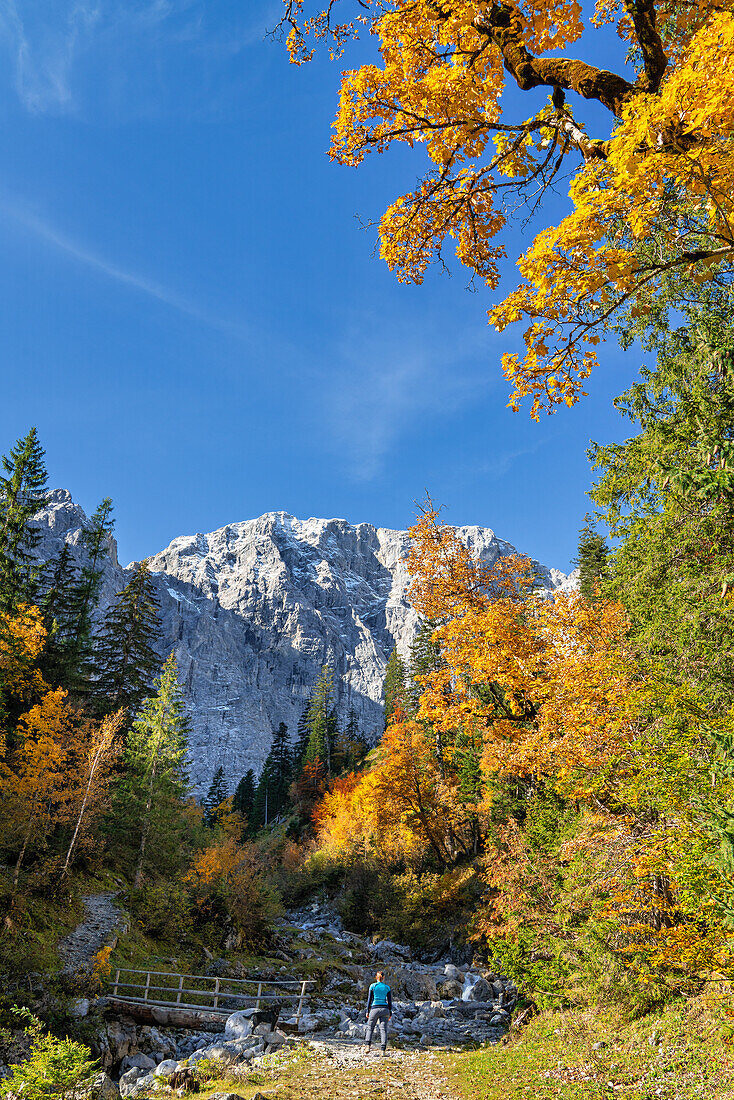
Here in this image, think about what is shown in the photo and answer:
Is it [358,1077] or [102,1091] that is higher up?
[358,1077]

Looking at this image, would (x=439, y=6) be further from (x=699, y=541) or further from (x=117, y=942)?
(x=117, y=942)

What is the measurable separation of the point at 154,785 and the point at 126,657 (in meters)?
8.14

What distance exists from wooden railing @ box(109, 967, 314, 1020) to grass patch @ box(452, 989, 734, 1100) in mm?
7369

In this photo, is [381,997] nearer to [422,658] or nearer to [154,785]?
[154,785]

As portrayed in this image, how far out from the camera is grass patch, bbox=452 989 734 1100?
611cm

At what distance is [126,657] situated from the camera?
97.2 ft

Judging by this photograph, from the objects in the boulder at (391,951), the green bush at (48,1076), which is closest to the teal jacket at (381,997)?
the green bush at (48,1076)

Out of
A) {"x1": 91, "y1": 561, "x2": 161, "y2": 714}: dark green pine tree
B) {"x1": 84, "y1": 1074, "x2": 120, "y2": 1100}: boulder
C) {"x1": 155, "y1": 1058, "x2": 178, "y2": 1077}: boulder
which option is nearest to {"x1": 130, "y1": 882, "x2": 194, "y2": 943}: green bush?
{"x1": 91, "y1": 561, "x2": 161, "y2": 714}: dark green pine tree

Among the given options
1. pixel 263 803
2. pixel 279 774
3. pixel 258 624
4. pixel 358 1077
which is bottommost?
pixel 263 803

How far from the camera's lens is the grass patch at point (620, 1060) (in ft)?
20.0

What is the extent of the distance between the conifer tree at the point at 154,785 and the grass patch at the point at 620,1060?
56.6 ft

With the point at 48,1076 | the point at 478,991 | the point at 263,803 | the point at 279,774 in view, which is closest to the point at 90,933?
the point at 478,991

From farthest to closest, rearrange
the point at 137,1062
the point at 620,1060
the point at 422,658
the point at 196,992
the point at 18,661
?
the point at 422,658 → the point at 18,661 → the point at 196,992 → the point at 137,1062 → the point at 620,1060

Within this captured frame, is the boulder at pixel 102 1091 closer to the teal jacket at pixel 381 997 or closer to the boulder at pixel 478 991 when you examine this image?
the teal jacket at pixel 381 997
